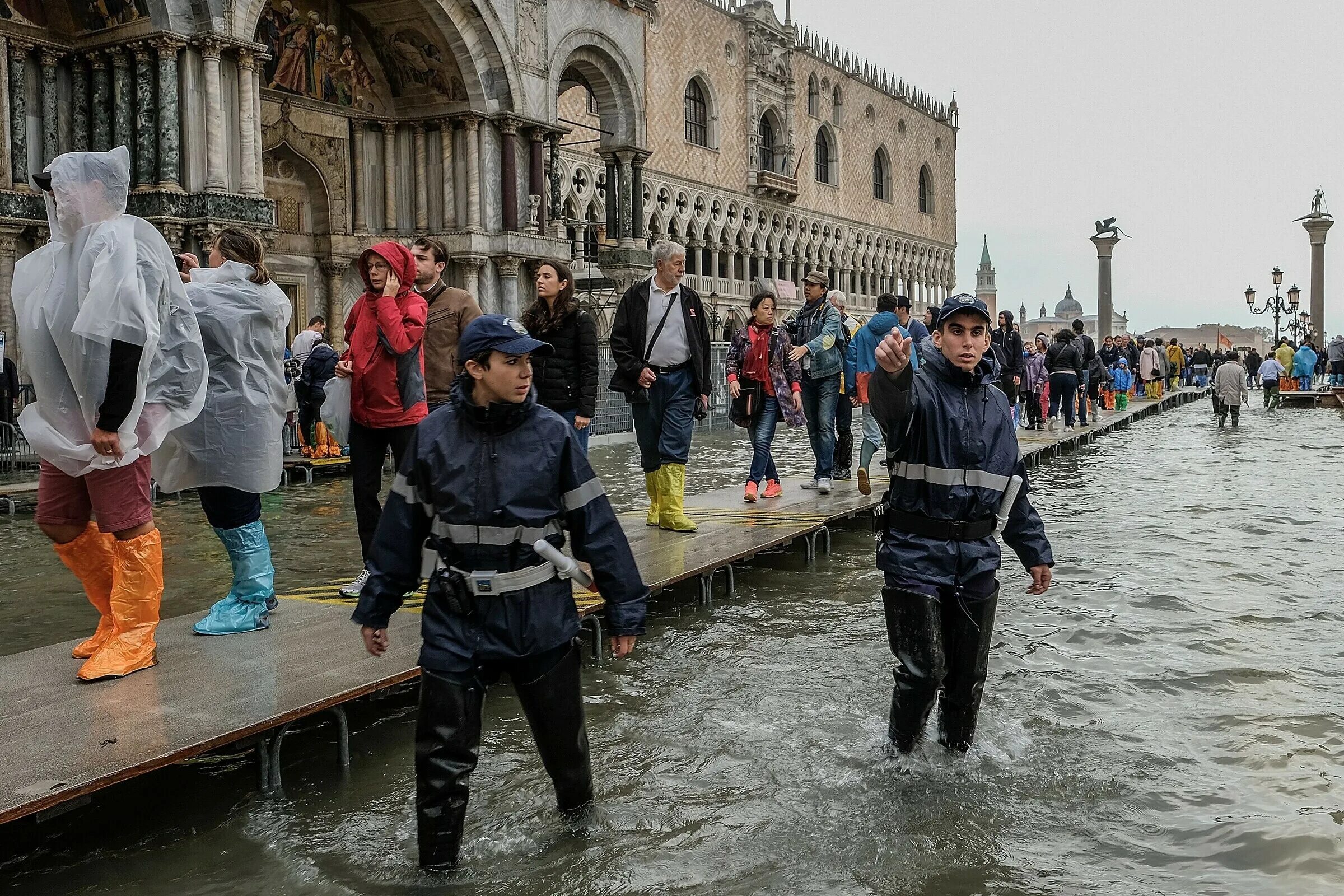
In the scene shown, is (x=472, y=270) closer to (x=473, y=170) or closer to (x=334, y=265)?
(x=473, y=170)

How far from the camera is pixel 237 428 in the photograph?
505 cm

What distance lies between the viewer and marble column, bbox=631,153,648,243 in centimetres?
2595

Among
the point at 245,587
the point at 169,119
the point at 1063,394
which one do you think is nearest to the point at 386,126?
the point at 169,119

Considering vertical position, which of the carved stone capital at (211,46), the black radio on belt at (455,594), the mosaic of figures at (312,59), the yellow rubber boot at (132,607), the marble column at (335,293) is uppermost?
the mosaic of figures at (312,59)

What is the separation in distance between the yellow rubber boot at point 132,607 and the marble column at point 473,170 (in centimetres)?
1676

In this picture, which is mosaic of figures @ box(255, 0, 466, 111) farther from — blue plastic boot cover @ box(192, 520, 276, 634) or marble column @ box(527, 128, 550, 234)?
blue plastic boot cover @ box(192, 520, 276, 634)

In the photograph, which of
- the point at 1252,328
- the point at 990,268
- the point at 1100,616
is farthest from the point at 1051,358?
the point at 1252,328

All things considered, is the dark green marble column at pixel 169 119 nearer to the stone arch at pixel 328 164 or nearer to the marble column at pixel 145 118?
the marble column at pixel 145 118

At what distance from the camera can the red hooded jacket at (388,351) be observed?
5516mm

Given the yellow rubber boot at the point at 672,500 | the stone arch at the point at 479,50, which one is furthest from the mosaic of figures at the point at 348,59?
the yellow rubber boot at the point at 672,500

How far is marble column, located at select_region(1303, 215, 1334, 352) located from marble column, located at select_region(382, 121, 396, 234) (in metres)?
35.0

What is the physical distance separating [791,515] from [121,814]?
532 cm

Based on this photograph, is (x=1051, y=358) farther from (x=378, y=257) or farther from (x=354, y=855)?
(x=354, y=855)

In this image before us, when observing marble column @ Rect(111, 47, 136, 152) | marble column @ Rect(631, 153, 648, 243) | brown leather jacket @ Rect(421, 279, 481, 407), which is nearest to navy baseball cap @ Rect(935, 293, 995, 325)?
brown leather jacket @ Rect(421, 279, 481, 407)
